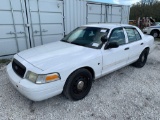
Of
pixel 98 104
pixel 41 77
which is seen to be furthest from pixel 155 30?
pixel 41 77

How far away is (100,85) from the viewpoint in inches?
141

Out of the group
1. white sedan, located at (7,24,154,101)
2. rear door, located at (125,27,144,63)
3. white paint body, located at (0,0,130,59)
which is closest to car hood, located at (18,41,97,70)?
white sedan, located at (7,24,154,101)

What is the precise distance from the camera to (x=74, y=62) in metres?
2.59

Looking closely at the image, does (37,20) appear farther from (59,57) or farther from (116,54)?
(116,54)

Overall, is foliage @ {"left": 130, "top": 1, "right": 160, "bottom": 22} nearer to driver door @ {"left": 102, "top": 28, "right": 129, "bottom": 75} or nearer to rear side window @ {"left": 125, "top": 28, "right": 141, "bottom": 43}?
rear side window @ {"left": 125, "top": 28, "right": 141, "bottom": 43}

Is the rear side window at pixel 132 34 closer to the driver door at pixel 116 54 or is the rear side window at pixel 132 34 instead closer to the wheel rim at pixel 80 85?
the driver door at pixel 116 54

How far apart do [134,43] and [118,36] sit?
2.52ft

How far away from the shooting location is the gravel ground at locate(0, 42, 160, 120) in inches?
98.0

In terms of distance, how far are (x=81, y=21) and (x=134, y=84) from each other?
4.83 m

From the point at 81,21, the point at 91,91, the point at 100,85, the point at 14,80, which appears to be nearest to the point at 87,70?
the point at 91,91

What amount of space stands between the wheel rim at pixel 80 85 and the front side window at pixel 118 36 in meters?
1.24

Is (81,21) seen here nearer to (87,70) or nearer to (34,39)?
(34,39)

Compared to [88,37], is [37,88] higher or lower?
lower

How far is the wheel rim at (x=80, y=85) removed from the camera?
9.06ft
